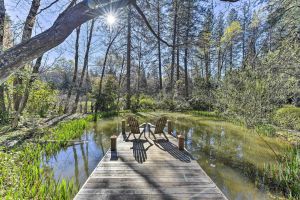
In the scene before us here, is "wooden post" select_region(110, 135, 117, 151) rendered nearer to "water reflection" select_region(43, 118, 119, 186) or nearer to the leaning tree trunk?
"water reflection" select_region(43, 118, 119, 186)

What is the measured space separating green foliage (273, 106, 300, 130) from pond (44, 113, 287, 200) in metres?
1.67

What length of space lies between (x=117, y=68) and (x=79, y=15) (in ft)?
84.2

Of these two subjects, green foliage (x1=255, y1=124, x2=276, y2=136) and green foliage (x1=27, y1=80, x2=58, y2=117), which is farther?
green foliage (x1=27, y1=80, x2=58, y2=117)

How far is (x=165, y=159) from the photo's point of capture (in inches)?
203

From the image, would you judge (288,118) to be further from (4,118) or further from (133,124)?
(4,118)

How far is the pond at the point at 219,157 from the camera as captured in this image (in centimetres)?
488

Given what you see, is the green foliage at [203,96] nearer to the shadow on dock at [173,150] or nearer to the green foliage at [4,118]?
the shadow on dock at [173,150]

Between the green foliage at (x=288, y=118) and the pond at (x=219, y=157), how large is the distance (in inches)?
65.7

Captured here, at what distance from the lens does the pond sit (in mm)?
4882

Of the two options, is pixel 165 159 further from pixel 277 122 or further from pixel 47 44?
pixel 277 122

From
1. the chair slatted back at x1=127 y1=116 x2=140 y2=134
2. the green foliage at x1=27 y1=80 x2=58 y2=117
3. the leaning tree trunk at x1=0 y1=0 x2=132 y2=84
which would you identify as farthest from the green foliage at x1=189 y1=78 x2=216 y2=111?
the leaning tree trunk at x1=0 y1=0 x2=132 y2=84

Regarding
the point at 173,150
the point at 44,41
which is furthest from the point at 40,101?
the point at 44,41

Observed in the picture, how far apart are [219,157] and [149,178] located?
11.2 ft

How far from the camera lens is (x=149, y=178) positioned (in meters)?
4.05
